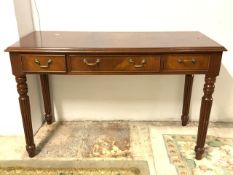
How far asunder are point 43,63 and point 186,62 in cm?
83

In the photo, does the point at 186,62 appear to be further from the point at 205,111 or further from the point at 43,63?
the point at 43,63

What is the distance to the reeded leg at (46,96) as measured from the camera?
6.50ft

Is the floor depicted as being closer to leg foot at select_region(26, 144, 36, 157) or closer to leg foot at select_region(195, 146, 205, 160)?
leg foot at select_region(26, 144, 36, 157)

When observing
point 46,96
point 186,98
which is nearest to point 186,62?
point 186,98

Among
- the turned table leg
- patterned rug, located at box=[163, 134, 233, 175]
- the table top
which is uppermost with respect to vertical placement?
the table top

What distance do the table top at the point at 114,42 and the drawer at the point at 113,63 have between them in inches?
2.0

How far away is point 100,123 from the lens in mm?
2170

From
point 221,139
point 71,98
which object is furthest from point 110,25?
point 221,139

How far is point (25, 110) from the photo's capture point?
62.9 inches

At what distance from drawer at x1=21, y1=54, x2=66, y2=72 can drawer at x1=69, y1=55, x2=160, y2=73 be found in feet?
0.19

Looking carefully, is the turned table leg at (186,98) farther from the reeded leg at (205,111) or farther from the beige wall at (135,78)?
the reeded leg at (205,111)

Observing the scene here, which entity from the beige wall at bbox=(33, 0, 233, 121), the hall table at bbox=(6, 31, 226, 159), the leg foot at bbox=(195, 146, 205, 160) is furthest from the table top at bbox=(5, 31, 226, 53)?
the leg foot at bbox=(195, 146, 205, 160)

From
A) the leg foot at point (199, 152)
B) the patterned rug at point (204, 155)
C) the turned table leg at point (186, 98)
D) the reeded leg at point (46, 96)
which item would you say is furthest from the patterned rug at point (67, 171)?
the turned table leg at point (186, 98)

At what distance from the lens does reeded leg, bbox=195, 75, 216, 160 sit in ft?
4.90
